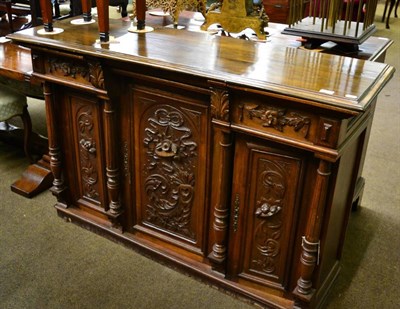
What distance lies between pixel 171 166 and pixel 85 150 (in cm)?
46

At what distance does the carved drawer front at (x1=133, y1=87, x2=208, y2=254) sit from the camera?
5.62 ft

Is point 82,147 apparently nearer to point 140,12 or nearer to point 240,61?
point 140,12

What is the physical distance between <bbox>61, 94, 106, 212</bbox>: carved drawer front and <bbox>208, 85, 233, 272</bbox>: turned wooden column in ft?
1.81

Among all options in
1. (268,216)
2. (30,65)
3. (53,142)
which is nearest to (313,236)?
(268,216)

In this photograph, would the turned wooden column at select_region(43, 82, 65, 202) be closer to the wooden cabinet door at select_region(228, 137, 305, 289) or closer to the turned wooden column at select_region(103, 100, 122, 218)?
the turned wooden column at select_region(103, 100, 122, 218)

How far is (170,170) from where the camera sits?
1.83 meters

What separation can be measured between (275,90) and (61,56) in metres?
0.91

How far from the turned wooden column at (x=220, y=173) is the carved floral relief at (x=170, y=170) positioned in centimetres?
11

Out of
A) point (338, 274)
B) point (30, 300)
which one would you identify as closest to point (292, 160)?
point (338, 274)

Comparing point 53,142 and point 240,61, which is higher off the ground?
point 240,61

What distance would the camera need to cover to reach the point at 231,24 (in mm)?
1959

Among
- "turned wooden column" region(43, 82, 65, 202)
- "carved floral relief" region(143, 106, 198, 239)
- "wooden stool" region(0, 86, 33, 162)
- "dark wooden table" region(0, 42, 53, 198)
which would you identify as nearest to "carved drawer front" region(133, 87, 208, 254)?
"carved floral relief" region(143, 106, 198, 239)

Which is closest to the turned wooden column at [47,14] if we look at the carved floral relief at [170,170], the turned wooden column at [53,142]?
the turned wooden column at [53,142]

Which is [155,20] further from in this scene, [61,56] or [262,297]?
[262,297]
